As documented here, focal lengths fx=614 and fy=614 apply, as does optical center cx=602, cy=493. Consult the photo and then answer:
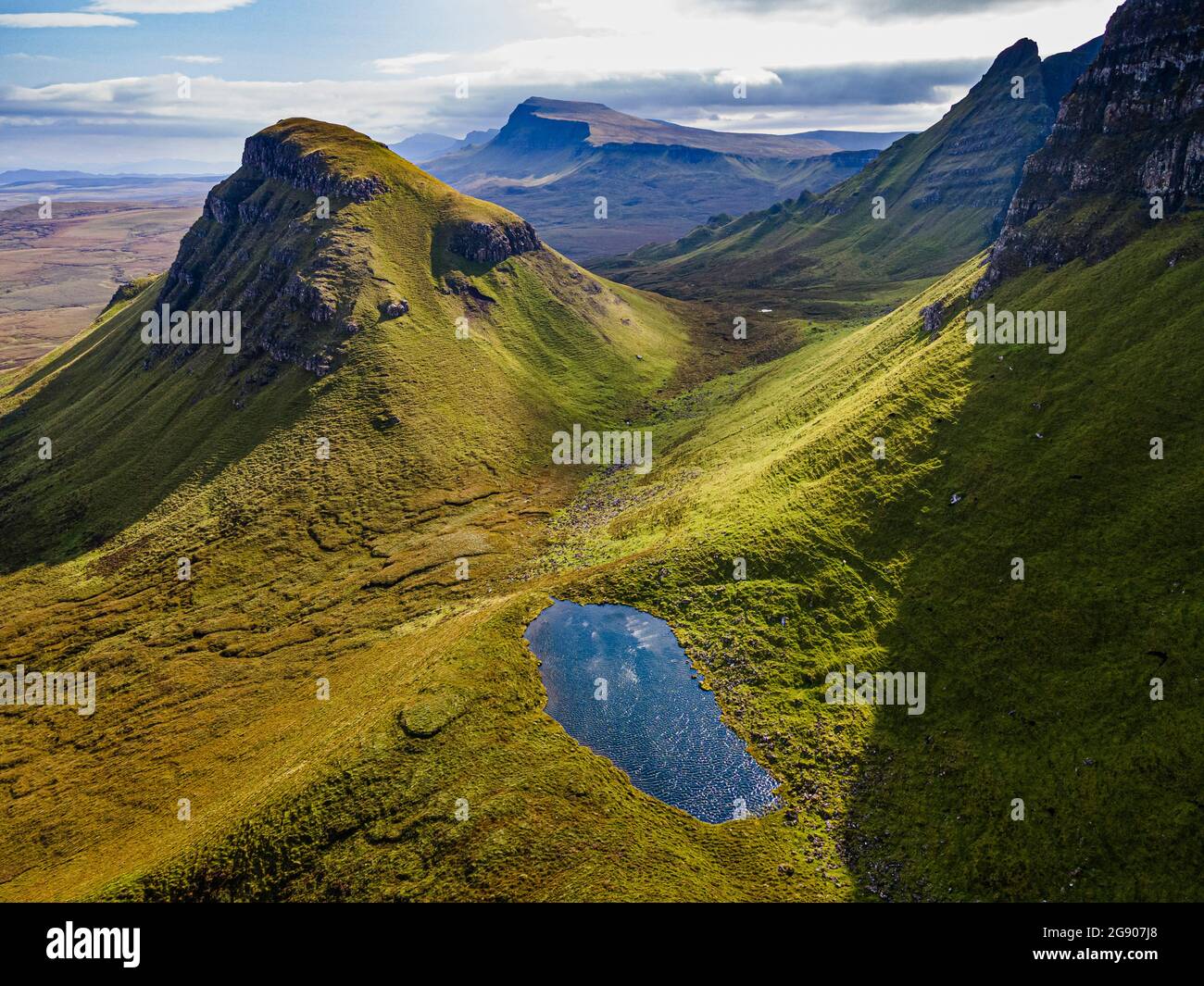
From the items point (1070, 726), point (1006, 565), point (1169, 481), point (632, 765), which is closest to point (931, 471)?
point (1006, 565)

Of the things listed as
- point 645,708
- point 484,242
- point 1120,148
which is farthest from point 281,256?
point 1120,148

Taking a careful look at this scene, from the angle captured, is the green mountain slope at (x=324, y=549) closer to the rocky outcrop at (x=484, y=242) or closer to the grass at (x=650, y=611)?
the grass at (x=650, y=611)

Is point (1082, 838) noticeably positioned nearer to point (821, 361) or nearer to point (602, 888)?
point (602, 888)

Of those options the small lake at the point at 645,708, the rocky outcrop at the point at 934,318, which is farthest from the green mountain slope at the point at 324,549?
the rocky outcrop at the point at 934,318

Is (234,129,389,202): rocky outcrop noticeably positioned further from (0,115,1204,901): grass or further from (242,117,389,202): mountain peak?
(0,115,1204,901): grass

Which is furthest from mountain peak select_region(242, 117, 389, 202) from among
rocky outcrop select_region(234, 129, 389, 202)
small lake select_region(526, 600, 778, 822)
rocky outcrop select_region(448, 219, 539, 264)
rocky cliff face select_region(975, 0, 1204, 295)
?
rocky cliff face select_region(975, 0, 1204, 295)

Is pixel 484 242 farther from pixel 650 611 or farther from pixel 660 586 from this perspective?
pixel 650 611
